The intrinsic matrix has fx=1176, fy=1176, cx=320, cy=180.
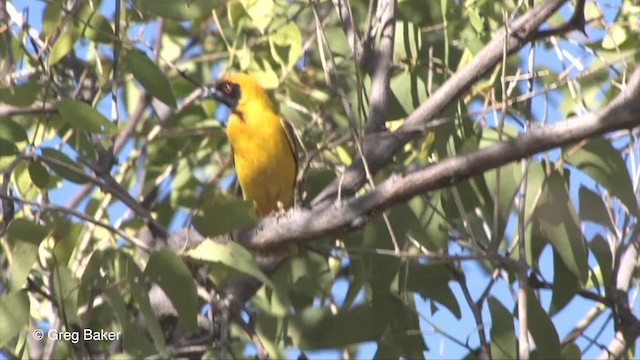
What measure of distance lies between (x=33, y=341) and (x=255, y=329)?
164 centimetres

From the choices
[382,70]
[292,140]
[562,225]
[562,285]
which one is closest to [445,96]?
[382,70]

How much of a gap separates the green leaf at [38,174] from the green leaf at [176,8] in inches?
20.1

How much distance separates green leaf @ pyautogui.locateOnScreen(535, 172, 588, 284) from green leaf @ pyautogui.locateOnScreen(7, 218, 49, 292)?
1408 millimetres

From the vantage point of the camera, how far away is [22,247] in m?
2.79

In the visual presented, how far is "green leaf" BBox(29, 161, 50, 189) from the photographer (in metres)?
3.18

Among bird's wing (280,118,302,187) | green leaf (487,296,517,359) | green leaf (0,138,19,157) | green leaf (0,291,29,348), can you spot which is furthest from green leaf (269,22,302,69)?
green leaf (0,291,29,348)

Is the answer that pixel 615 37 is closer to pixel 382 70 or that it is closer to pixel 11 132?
pixel 382 70

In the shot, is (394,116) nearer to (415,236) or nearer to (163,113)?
(415,236)

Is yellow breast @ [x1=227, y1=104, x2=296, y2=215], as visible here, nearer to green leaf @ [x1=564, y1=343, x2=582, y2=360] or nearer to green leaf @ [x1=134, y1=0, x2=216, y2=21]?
green leaf @ [x1=134, y1=0, x2=216, y2=21]

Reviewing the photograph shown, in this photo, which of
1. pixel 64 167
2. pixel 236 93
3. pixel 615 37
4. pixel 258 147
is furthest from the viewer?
pixel 236 93

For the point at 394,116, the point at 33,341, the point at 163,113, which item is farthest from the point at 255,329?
the point at 163,113

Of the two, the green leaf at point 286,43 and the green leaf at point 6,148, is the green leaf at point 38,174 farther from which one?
the green leaf at point 286,43

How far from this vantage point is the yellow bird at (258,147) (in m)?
5.04

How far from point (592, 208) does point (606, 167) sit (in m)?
0.14
